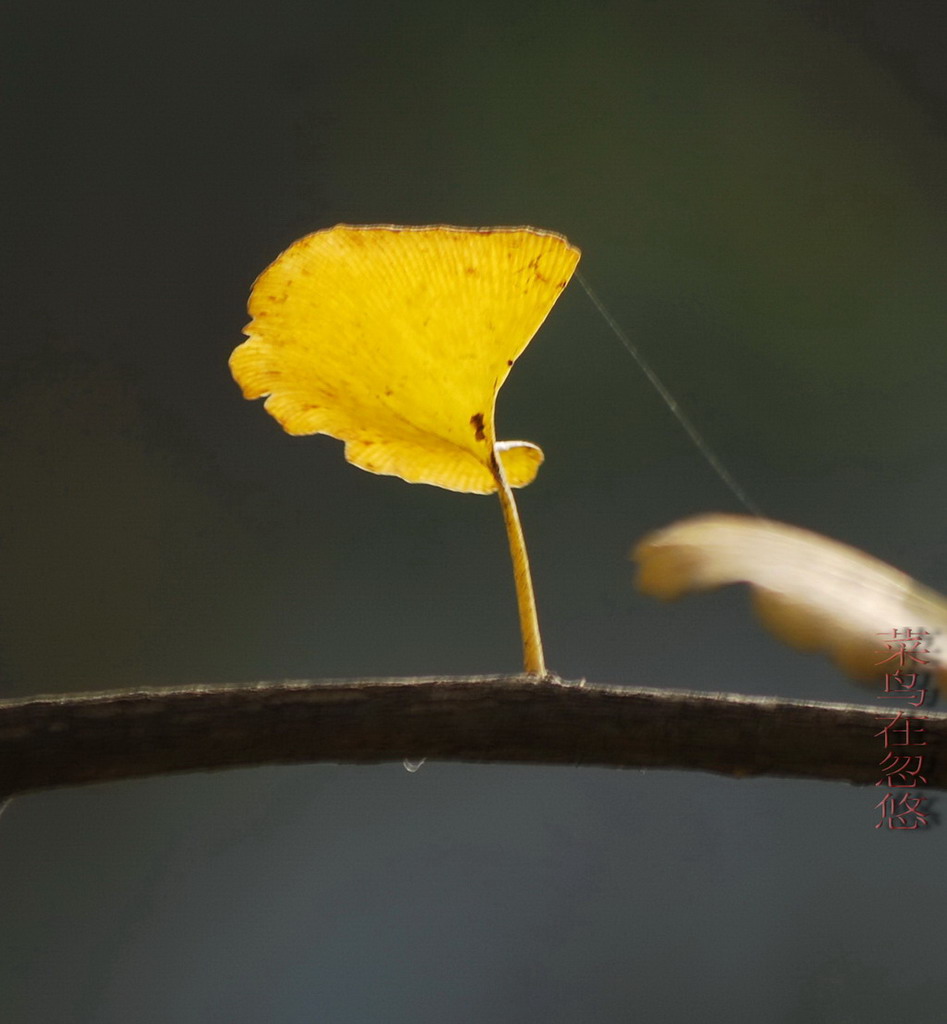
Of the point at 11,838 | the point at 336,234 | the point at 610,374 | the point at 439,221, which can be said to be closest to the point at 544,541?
the point at 610,374

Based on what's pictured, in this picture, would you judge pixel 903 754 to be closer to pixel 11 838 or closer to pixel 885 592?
pixel 885 592
